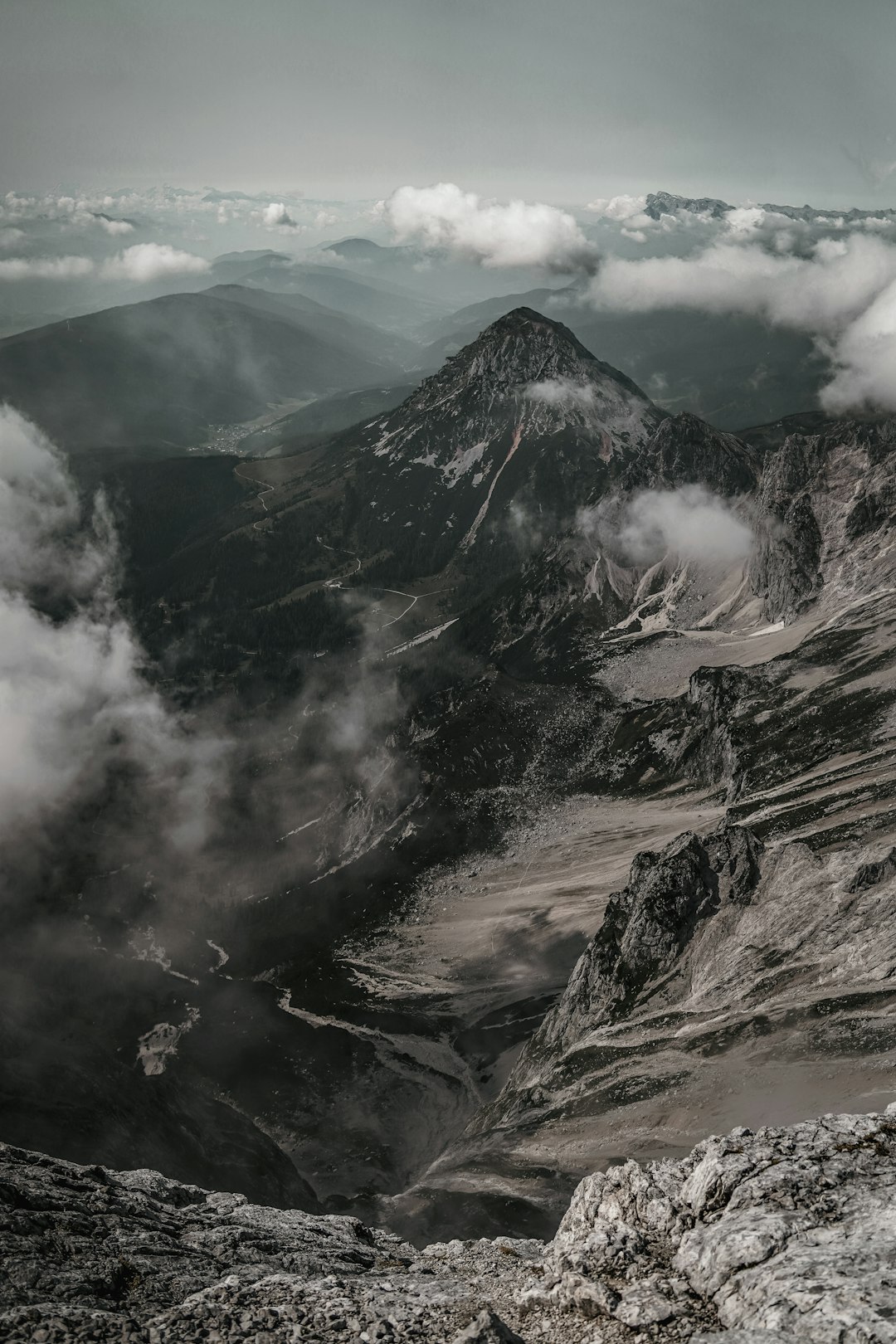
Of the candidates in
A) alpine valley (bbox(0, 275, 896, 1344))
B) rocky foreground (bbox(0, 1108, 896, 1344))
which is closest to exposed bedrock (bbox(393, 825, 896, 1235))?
alpine valley (bbox(0, 275, 896, 1344))

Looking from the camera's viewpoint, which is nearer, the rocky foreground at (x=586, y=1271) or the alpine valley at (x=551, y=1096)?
the rocky foreground at (x=586, y=1271)

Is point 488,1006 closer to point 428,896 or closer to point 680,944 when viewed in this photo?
point 428,896

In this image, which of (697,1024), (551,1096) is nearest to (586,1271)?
(697,1024)

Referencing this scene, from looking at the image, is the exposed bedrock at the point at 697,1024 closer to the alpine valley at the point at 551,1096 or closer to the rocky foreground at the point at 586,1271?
the alpine valley at the point at 551,1096

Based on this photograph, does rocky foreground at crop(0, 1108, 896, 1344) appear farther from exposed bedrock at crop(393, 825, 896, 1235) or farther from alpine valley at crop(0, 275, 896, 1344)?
exposed bedrock at crop(393, 825, 896, 1235)

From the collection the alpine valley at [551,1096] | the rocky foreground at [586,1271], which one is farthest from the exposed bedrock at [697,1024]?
the rocky foreground at [586,1271]

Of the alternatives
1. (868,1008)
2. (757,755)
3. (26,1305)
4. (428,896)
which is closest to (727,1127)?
(868,1008)

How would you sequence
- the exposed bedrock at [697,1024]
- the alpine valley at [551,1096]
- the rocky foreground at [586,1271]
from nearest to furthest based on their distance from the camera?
1. the rocky foreground at [586,1271]
2. the alpine valley at [551,1096]
3. the exposed bedrock at [697,1024]

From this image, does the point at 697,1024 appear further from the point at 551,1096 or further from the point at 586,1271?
the point at 586,1271
